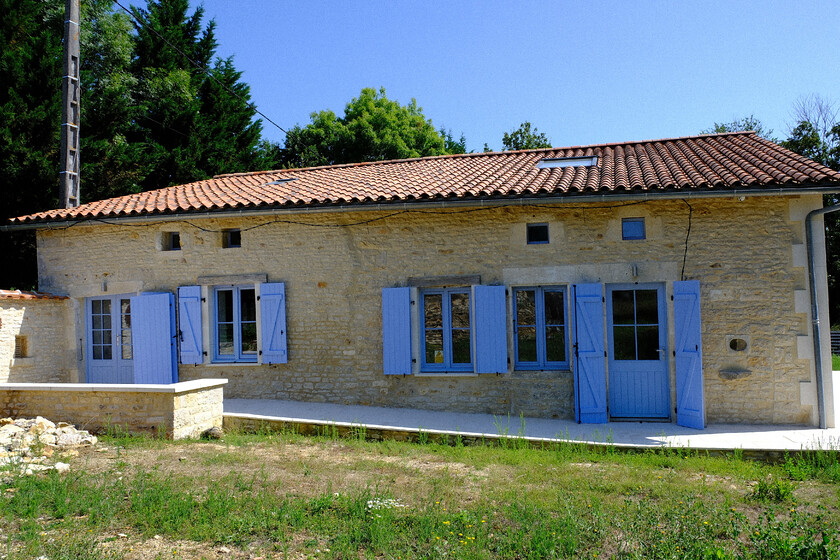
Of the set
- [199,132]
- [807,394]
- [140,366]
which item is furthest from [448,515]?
[199,132]

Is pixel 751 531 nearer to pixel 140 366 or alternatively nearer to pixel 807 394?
pixel 807 394

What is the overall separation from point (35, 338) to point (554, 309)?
750 centimetres

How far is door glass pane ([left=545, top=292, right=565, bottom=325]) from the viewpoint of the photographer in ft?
26.8

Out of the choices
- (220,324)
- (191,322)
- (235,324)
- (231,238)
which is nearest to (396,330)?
(235,324)

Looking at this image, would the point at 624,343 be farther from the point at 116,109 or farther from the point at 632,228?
the point at 116,109

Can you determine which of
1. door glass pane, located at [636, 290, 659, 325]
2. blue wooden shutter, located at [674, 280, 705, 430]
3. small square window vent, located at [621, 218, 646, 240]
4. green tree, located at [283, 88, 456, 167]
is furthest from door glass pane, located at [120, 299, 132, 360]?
green tree, located at [283, 88, 456, 167]

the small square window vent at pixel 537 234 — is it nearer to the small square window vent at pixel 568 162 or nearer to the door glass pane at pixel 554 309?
the door glass pane at pixel 554 309

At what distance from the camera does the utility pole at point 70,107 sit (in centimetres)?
1085

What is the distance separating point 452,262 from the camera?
830cm

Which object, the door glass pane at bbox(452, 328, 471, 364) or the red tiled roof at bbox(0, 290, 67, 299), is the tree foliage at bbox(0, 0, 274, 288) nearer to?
the red tiled roof at bbox(0, 290, 67, 299)

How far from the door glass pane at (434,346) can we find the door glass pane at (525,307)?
1.09 meters

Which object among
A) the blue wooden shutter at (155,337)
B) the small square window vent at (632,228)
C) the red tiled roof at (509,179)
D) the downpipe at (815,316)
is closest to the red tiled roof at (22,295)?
the red tiled roof at (509,179)

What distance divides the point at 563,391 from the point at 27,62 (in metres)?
12.3

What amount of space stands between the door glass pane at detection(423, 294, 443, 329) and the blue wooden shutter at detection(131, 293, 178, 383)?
3736 mm
